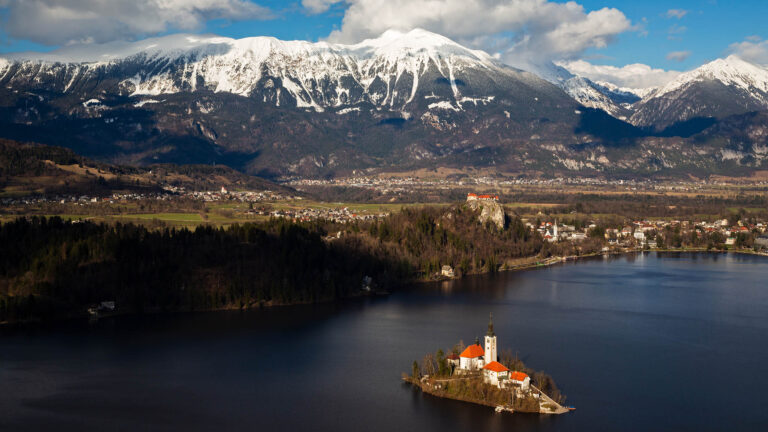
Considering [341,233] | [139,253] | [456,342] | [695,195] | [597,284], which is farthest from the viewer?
[695,195]

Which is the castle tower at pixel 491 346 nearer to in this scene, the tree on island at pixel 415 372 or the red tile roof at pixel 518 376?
the red tile roof at pixel 518 376

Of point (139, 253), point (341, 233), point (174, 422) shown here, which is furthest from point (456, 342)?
point (341, 233)

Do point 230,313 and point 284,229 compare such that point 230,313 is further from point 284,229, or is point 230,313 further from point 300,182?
point 300,182

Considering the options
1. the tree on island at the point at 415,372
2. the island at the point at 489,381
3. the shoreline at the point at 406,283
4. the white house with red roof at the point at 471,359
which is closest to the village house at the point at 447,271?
the shoreline at the point at 406,283

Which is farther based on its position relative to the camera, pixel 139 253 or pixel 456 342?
pixel 139 253

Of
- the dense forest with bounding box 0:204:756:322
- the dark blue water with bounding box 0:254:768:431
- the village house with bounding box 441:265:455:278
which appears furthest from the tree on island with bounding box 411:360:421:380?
the village house with bounding box 441:265:455:278

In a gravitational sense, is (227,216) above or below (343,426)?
above
